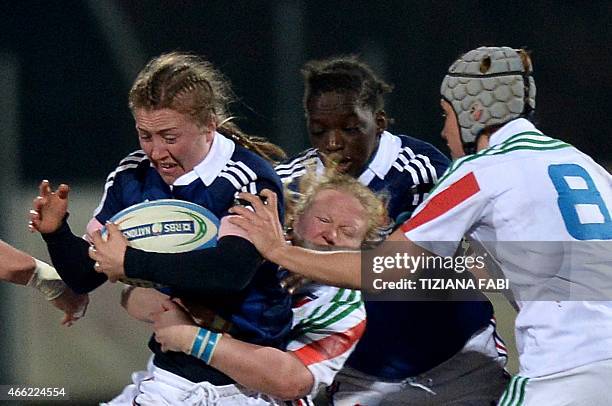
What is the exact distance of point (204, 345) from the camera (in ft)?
8.34

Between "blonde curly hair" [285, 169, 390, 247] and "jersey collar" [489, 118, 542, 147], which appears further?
"blonde curly hair" [285, 169, 390, 247]

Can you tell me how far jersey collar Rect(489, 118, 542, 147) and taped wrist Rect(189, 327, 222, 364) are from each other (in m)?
0.73

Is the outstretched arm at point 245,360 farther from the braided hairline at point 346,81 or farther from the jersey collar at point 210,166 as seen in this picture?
the braided hairline at point 346,81

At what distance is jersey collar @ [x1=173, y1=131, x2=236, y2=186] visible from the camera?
2639 millimetres

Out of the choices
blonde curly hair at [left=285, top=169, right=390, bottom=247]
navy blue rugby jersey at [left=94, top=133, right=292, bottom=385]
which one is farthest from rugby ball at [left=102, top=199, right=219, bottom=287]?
blonde curly hair at [left=285, top=169, right=390, bottom=247]

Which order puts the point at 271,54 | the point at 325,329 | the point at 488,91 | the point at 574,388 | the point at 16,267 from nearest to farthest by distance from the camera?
the point at 574,388 → the point at 488,91 → the point at 325,329 → the point at 16,267 → the point at 271,54

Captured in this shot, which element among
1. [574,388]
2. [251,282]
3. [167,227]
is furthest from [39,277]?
[574,388]

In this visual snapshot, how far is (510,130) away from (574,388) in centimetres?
56

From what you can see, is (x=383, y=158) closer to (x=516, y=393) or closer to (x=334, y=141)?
(x=334, y=141)

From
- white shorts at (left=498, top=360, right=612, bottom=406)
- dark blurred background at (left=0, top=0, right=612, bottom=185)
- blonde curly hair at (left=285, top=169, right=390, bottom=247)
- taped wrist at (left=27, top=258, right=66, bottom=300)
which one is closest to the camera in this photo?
white shorts at (left=498, top=360, right=612, bottom=406)

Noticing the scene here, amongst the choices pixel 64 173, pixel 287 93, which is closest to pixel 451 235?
pixel 287 93

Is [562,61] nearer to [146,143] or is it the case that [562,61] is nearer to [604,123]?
[604,123]

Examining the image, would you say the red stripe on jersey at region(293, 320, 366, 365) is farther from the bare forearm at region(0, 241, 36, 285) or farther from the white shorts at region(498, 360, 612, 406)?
the bare forearm at region(0, 241, 36, 285)

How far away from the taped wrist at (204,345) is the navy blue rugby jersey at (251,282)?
0.17ft
